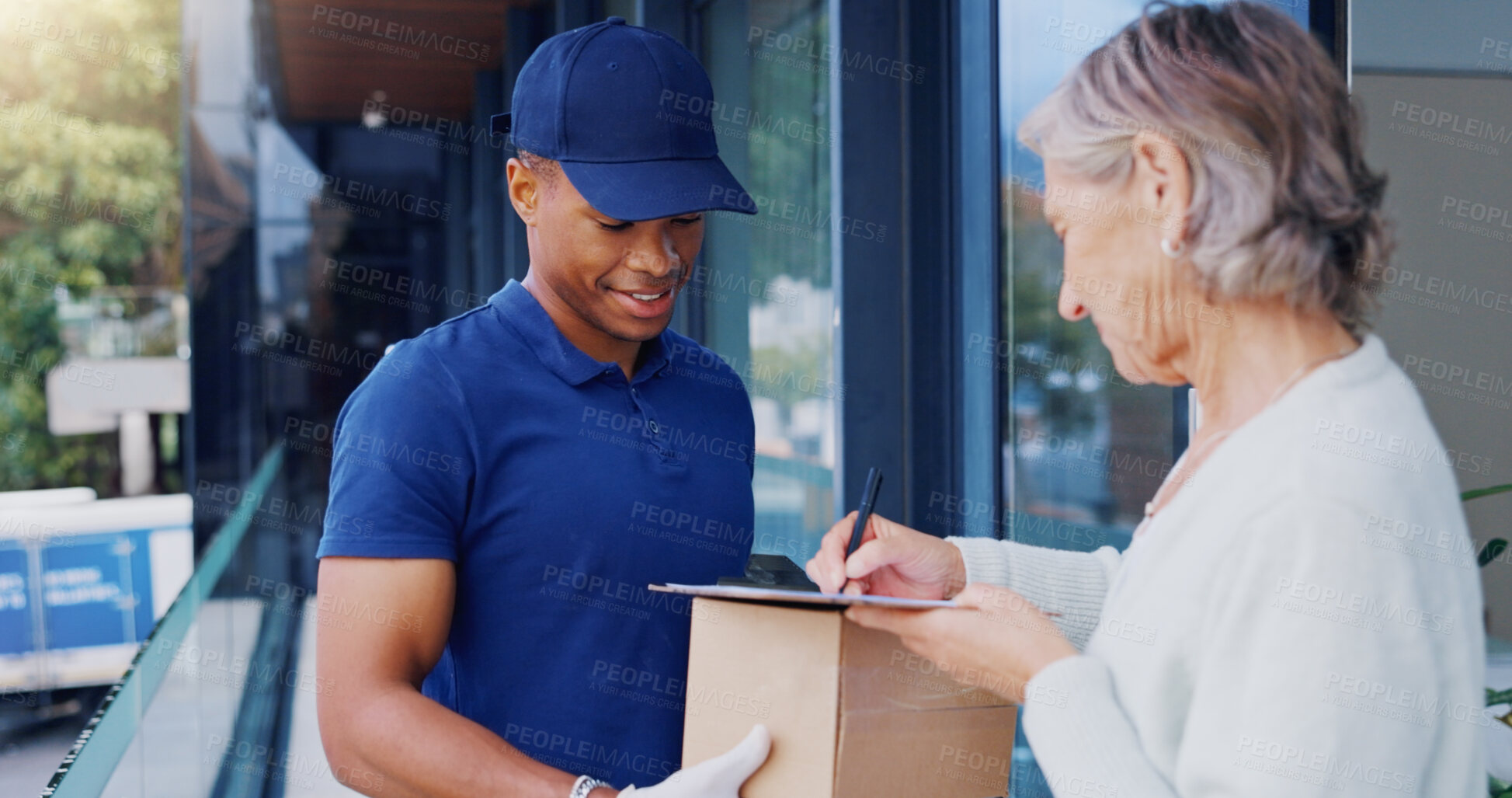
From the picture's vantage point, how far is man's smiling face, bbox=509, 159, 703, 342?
4.58 ft

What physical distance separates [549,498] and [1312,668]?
810mm

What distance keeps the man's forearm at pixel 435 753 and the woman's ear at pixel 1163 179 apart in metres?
0.77

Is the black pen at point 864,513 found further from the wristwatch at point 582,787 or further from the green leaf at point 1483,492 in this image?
the green leaf at point 1483,492

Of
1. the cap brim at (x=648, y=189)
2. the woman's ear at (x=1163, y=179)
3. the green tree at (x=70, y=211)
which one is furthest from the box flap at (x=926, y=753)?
the green tree at (x=70, y=211)

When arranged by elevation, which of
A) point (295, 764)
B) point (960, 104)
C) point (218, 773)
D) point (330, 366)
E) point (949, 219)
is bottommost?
point (295, 764)

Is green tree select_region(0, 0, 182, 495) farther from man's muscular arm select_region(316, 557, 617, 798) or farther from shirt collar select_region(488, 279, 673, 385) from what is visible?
man's muscular arm select_region(316, 557, 617, 798)

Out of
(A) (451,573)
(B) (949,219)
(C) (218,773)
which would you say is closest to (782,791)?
(A) (451,573)

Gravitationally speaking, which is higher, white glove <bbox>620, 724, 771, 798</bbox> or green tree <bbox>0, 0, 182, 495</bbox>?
green tree <bbox>0, 0, 182, 495</bbox>

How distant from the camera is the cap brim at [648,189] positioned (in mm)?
1326

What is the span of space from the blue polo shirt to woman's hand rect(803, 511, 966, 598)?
208 mm

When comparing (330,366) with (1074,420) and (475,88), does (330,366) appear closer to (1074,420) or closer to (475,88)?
(475,88)

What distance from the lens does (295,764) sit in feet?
16.8

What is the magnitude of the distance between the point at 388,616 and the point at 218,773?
11.3 feet

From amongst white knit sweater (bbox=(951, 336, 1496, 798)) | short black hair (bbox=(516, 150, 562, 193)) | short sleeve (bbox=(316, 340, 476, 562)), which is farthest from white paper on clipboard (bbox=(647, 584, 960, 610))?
short black hair (bbox=(516, 150, 562, 193))
